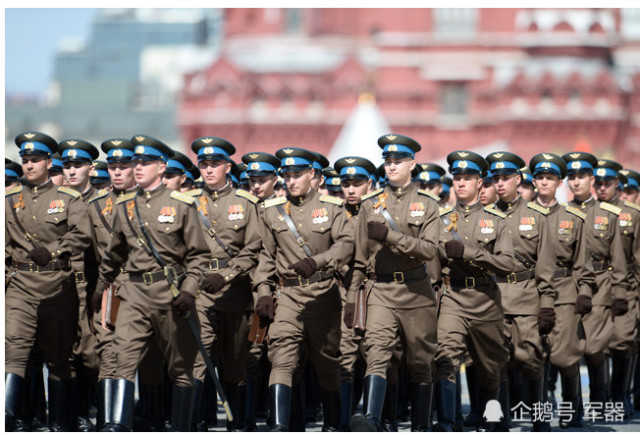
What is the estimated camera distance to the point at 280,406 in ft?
31.7

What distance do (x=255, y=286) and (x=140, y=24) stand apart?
120264mm

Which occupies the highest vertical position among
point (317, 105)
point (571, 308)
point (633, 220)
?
point (317, 105)

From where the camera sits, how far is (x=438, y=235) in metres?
10.1

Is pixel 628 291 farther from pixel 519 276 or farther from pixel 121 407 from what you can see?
pixel 121 407

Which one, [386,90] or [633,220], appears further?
[386,90]

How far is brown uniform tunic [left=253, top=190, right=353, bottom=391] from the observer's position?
33.1 feet

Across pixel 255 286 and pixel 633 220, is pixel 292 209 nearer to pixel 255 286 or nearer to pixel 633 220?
pixel 255 286

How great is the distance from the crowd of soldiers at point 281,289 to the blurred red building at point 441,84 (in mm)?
47078

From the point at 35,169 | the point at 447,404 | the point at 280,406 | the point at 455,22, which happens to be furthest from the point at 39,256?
the point at 455,22

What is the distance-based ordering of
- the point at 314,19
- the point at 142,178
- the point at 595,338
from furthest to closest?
the point at 314,19 < the point at 595,338 < the point at 142,178

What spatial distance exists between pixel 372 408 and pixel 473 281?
1.51 metres

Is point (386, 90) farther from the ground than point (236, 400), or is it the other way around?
point (386, 90)

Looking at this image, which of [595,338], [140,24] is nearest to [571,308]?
[595,338]

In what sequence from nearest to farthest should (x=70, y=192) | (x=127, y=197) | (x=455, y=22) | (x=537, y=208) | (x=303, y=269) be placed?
1. (x=127, y=197)
2. (x=303, y=269)
3. (x=70, y=192)
4. (x=537, y=208)
5. (x=455, y=22)
